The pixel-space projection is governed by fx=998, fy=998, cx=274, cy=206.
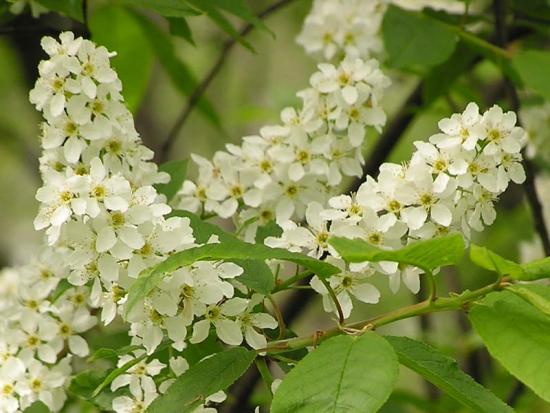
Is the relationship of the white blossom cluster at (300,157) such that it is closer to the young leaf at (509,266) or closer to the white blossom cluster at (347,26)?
the white blossom cluster at (347,26)

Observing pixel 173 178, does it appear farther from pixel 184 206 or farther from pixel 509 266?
pixel 509 266

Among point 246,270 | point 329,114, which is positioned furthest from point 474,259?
point 329,114

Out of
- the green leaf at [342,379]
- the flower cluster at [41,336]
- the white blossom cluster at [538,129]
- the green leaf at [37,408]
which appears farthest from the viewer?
the white blossom cluster at [538,129]

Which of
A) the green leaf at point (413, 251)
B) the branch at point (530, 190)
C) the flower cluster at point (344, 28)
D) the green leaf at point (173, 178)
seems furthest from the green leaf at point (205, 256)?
the flower cluster at point (344, 28)

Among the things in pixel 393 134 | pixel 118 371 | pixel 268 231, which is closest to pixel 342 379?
pixel 118 371

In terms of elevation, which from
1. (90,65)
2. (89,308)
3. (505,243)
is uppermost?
(90,65)

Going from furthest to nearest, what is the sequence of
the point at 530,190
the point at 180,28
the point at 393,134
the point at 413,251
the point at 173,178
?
the point at 393,134 < the point at 530,190 < the point at 180,28 < the point at 173,178 < the point at 413,251

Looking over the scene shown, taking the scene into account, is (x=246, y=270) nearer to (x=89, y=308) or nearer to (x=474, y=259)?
(x=474, y=259)
